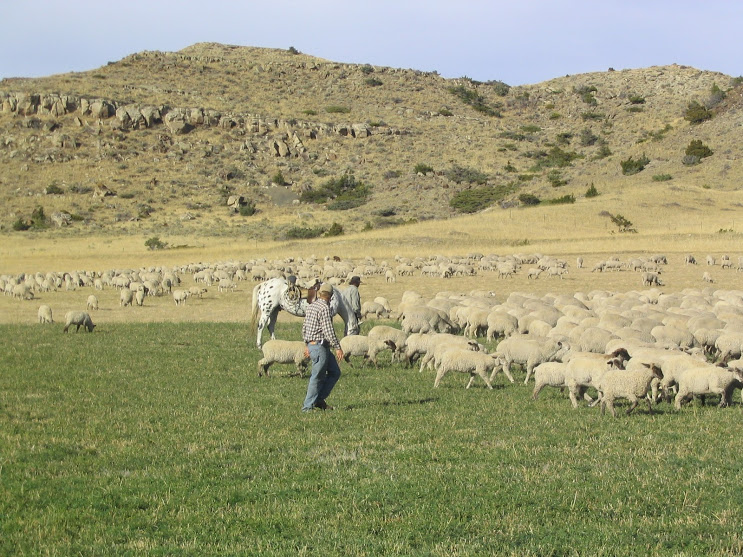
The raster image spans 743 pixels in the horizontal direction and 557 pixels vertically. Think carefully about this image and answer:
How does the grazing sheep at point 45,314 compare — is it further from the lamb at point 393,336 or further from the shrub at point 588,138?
the shrub at point 588,138

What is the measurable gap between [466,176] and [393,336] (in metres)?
78.0

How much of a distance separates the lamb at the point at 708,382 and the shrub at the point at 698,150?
73.7 m

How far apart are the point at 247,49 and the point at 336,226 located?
94.1 m

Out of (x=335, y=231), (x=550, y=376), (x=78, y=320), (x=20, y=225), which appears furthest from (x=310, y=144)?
(x=550, y=376)

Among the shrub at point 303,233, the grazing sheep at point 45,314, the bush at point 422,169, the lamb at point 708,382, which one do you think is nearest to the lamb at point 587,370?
the lamb at point 708,382

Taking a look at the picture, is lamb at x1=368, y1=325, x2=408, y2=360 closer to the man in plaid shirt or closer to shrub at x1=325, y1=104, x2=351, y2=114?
the man in plaid shirt

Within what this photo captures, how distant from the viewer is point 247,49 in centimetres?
15462

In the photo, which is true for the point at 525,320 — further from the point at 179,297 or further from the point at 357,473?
the point at 179,297

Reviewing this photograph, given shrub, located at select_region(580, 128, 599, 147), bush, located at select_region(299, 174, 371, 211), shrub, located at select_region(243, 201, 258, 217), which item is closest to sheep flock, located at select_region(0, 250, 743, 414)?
shrub, located at select_region(243, 201, 258, 217)

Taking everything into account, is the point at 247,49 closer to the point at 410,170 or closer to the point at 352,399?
the point at 410,170

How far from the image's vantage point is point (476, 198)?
80.9 meters

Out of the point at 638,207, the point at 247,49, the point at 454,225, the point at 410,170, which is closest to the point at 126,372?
the point at 454,225

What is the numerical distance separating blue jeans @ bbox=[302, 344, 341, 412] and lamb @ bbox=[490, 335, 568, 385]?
162 inches

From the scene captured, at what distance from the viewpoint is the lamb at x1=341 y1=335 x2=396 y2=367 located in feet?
57.2
